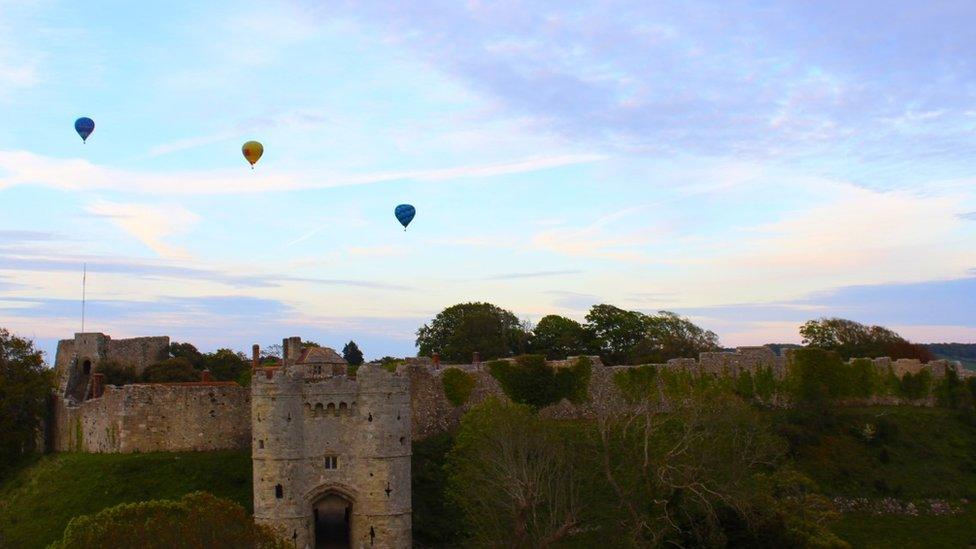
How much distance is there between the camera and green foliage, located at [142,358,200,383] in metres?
66.7

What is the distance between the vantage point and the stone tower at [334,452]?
158 feet

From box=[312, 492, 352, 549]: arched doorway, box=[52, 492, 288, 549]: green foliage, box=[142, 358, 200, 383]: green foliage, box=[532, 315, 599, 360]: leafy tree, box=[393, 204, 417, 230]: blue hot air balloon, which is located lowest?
box=[312, 492, 352, 549]: arched doorway

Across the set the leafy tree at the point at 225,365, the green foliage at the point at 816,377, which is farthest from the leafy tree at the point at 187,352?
the green foliage at the point at 816,377

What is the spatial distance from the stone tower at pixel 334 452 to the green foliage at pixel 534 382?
10.2 meters

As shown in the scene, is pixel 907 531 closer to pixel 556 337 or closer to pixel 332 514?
pixel 332 514

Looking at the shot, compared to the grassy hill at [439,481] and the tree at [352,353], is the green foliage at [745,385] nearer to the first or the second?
the grassy hill at [439,481]

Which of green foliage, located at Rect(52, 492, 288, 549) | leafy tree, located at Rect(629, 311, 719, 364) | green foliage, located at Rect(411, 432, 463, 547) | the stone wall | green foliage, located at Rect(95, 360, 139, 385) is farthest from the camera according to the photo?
leafy tree, located at Rect(629, 311, 719, 364)

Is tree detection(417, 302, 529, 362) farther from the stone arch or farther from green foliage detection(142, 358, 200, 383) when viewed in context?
the stone arch

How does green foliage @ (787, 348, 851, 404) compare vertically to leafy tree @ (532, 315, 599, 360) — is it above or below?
below

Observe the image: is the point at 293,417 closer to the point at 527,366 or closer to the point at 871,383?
the point at 527,366

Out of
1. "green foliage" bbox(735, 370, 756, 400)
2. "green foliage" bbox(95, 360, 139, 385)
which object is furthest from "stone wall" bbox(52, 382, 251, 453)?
"green foliage" bbox(735, 370, 756, 400)

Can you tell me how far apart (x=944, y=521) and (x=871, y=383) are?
563 inches

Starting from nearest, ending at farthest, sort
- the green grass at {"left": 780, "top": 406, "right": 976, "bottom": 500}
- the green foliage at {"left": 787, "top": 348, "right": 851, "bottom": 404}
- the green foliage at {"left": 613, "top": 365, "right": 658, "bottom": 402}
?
the green grass at {"left": 780, "top": 406, "right": 976, "bottom": 500}
the green foliage at {"left": 613, "top": 365, "right": 658, "bottom": 402}
the green foliage at {"left": 787, "top": 348, "right": 851, "bottom": 404}

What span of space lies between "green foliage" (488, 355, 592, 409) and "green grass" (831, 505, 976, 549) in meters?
15.1
